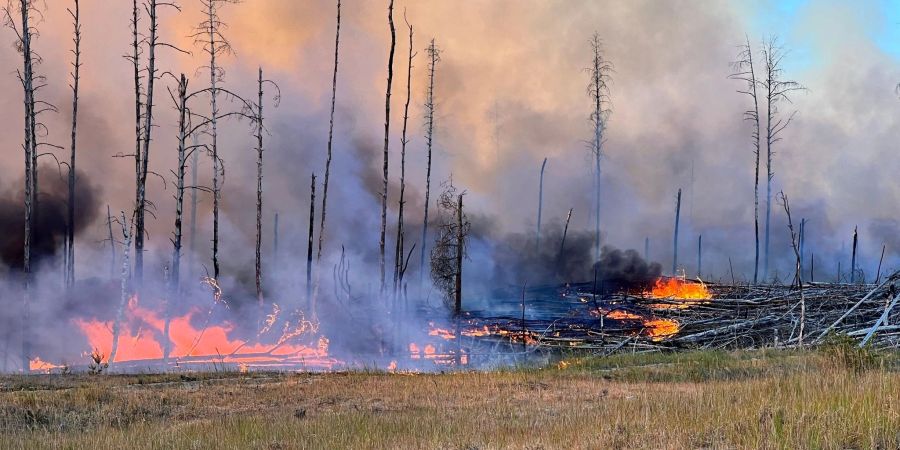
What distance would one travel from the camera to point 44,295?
29.3 meters

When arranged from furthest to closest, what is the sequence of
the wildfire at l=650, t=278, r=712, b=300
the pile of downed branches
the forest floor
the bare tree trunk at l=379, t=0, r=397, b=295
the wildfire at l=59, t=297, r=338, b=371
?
the wildfire at l=650, t=278, r=712, b=300, the bare tree trunk at l=379, t=0, r=397, b=295, the wildfire at l=59, t=297, r=338, b=371, the pile of downed branches, the forest floor

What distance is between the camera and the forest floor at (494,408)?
7699mm

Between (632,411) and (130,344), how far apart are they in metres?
23.5

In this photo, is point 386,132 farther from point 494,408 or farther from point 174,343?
point 494,408

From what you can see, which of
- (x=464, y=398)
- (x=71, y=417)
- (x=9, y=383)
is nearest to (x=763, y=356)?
(x=464, y=398)

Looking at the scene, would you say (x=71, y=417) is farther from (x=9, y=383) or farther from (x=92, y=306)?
(x=92, y=306)

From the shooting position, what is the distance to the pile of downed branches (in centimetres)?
2127

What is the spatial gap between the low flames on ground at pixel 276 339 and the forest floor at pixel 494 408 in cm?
830

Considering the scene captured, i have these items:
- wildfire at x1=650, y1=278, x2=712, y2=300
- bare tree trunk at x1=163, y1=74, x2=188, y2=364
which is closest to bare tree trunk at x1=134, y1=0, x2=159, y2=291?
bare tree trunk at x1=163, y1=74, x2=188, y2=364

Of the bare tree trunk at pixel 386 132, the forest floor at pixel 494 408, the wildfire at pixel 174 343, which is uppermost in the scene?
the bare tree trunk at pixel 386 132

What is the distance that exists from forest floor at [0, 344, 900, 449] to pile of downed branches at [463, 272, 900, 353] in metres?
3.96

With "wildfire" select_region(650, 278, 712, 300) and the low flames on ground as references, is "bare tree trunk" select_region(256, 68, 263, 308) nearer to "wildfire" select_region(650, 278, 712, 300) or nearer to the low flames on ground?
the low flames on ground

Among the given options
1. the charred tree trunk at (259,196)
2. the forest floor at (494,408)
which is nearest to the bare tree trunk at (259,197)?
the charred tree trunk at (259,196)

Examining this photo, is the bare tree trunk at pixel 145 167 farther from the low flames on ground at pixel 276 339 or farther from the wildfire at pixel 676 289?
the wildfire at pixel 676 289
